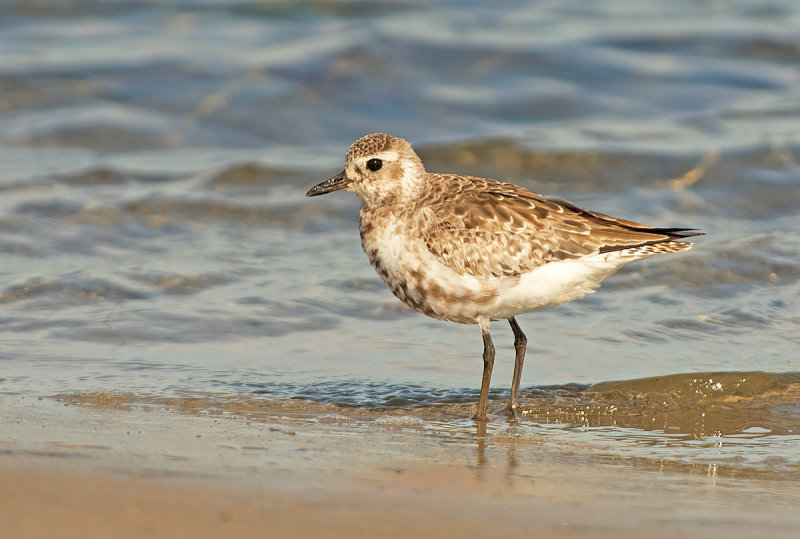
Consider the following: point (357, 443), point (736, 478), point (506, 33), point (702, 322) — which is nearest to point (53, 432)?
point (357, 443)

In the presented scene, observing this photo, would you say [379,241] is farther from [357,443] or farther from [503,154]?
[503,154]

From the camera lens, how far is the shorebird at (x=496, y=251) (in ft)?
23.4

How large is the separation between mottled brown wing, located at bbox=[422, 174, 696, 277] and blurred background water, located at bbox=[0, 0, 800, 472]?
3.25 feet

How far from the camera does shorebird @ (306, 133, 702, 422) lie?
23.4ft

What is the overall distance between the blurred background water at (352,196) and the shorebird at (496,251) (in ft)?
2.35

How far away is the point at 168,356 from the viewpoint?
816 cm

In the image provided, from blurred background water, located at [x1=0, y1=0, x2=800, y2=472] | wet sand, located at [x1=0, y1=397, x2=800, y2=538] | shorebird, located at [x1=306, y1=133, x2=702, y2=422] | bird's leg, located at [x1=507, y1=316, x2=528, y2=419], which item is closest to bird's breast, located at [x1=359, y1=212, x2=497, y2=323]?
shorebird, located at [x1=306, y1=133, x2=702, y2=422]

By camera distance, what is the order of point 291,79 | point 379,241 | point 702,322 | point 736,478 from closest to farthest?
point 736,478 → point 379,241 → point 702,322 → point 291,79

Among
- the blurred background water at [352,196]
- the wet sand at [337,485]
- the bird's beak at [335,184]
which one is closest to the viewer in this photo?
the wet sand at [337,485]

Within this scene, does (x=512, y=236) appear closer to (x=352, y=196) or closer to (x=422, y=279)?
(x=422, y=279)

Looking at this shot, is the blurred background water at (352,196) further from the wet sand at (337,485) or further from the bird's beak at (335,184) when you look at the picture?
the bird's beak at (335,184)

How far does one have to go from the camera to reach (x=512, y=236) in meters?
7.17

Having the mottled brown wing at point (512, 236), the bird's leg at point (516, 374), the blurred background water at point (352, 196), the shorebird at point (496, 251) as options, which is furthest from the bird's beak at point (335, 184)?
the bird's leg at point (516, 374)

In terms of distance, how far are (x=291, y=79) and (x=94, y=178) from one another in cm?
363
